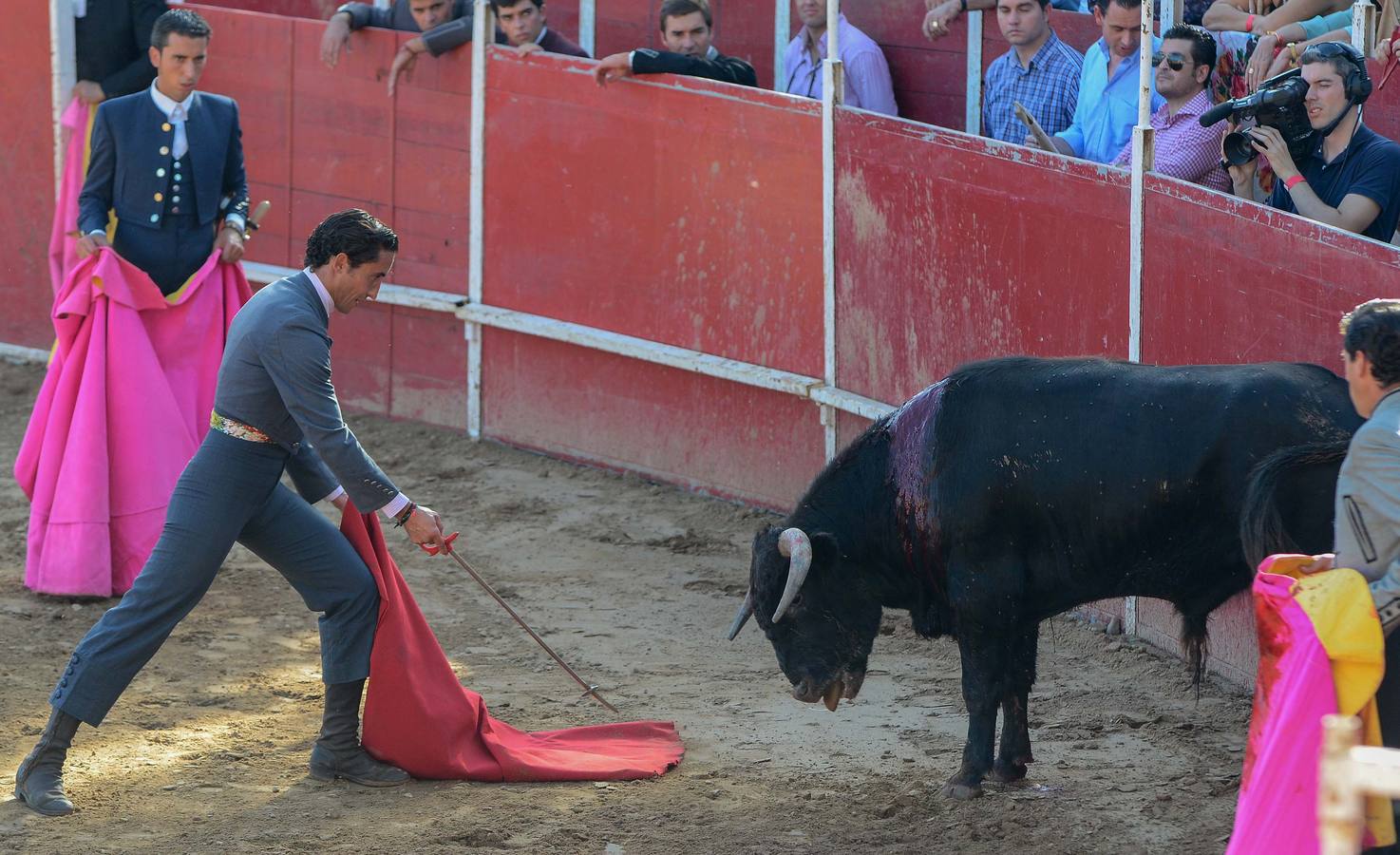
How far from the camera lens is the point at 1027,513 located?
500 cm

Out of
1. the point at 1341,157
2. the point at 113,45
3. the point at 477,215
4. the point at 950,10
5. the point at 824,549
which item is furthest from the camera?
the point at 113,45

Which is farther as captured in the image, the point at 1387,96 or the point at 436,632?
the point at 436,632

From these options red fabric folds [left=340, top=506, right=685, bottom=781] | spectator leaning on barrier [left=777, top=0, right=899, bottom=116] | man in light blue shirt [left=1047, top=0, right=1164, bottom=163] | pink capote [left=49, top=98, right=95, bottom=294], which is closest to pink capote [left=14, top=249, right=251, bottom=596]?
pink capote [left=49, top=98, right=95, bottom=294]

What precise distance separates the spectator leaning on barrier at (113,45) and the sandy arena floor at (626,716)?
6.63 feet

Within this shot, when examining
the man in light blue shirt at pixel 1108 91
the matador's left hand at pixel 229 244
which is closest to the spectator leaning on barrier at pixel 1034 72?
the man in light blue shirt at pixel 1108 91

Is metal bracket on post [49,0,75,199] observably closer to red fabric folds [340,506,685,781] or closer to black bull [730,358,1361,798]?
red fabric folds [340,506,685,781]

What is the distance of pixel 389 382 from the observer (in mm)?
9867

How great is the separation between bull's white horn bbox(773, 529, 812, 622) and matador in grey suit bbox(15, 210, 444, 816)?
3.17 ft

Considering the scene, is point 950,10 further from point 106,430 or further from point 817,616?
point 106,430

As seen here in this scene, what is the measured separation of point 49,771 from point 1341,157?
398 cm

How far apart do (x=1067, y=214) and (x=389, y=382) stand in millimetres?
4356

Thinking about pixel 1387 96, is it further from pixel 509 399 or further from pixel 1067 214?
pixel 509 399

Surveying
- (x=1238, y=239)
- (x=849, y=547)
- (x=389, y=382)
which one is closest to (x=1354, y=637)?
(x=849, y=547)

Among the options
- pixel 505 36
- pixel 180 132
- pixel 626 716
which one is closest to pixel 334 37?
pixel 505 36
